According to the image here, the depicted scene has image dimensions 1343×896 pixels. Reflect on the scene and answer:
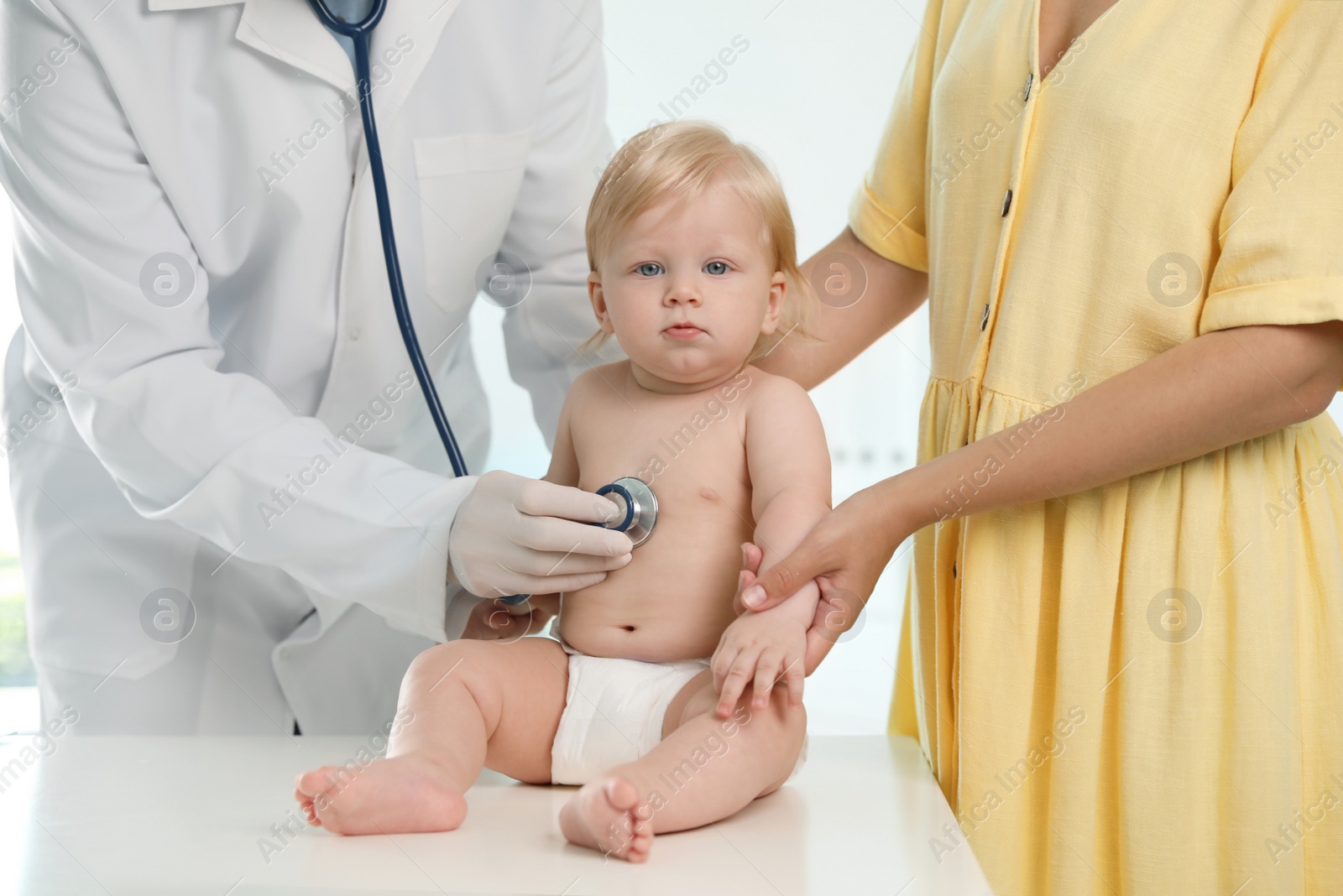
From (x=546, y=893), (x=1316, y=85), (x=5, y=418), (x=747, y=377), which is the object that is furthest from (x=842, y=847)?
(x=5, y=418)

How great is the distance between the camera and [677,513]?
37.6 inches

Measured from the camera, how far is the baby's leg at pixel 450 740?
72 centimetres

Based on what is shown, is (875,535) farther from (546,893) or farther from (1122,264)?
(546,893)

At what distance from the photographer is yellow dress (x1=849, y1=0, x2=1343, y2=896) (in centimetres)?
81

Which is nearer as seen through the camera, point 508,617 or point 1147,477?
point 1147,477

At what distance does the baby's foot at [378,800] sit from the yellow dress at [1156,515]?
0.45 m

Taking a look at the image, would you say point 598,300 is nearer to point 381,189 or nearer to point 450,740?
point 381,189

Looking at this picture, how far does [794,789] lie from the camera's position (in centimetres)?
88

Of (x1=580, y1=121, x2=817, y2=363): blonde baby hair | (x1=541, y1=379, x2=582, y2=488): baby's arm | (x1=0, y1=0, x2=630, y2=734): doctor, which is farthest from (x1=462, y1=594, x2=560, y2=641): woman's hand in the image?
(x1=580, y1=121, x2=817, y2=363): blonde baby hair

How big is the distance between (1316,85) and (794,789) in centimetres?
68

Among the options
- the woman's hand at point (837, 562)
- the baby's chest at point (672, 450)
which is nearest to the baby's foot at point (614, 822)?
the woman's hand at point (837, 562)

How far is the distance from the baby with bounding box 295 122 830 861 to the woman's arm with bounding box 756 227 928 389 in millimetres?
82

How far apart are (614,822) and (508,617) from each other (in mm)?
403

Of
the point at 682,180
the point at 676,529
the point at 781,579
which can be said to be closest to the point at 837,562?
the point at 781,579
